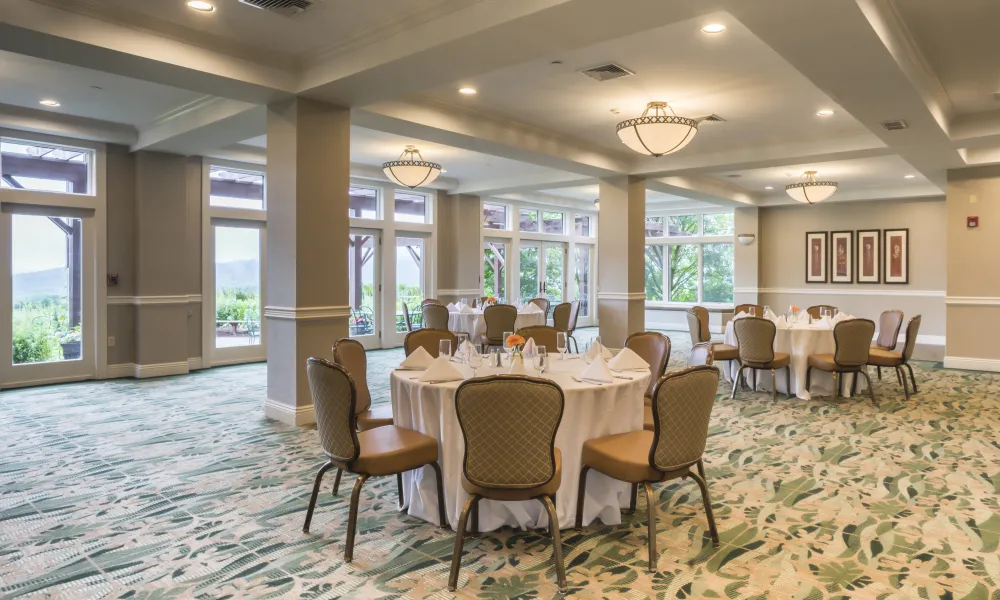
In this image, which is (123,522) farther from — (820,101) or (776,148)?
(776,148)

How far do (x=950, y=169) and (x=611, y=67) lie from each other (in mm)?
6700

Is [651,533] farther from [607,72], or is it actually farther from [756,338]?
[756,338]

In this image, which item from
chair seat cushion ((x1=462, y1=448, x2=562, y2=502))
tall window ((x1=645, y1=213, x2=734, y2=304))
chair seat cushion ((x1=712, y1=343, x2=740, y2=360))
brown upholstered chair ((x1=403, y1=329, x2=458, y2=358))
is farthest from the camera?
tall window ((x1=645, y1=213, x2=734, y2=304))

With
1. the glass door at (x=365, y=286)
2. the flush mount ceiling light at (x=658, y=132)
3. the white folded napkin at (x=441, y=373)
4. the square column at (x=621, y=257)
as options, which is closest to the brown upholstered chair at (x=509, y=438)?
the white folded napkin at (x=441, y=373)

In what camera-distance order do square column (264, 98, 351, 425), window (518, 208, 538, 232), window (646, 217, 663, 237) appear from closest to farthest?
square column (264, 98, 351, 425) → window (518, 208, 538, 232) → window (646, 217, 663, 237)

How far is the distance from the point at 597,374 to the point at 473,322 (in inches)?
223

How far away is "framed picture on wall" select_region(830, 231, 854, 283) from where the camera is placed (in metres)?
13.2

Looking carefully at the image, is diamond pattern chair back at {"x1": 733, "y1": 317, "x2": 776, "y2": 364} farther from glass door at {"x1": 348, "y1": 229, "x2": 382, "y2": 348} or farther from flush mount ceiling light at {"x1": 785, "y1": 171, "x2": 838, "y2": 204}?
glass door at {"x1": 348, "y1": 229, "x2": 382, "y2": 348}

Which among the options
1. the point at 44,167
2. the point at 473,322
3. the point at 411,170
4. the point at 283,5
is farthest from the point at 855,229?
the point at 44,167

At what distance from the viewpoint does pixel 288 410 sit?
576 cm

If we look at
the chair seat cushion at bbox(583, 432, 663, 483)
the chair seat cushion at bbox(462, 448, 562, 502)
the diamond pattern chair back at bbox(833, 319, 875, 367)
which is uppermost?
the diamond pattern chair back at bbox(833, 319, 875, 367)

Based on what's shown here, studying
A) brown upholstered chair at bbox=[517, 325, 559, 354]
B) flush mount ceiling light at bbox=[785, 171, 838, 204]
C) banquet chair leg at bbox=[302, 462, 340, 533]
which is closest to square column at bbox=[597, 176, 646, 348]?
flush mount ceiling light at bbox=[785, 171, 838, 204]

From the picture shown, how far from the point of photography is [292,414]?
571 cm

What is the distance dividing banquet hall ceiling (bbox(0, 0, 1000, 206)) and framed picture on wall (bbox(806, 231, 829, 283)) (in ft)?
15.8
